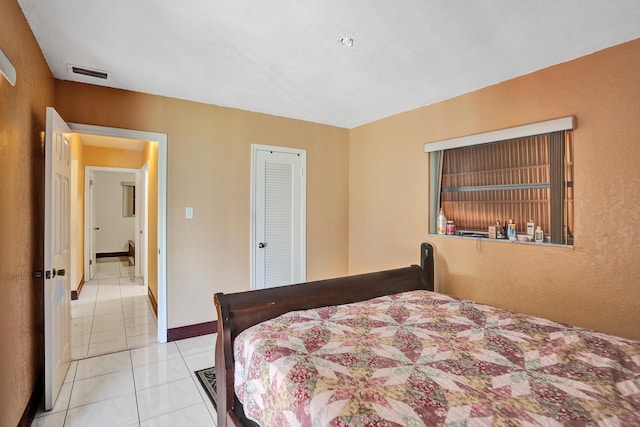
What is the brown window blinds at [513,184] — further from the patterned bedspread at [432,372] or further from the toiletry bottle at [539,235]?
the patterned bedspread at [432,372]

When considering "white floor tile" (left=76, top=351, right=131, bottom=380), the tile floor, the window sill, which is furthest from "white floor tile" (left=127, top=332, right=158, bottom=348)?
the window sill

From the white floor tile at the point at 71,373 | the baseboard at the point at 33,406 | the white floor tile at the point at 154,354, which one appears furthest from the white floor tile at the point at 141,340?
the baseboard at the point at 33,406

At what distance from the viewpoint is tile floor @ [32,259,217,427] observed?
6.89 ft

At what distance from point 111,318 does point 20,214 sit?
97.5 inches

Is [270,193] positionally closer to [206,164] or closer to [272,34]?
[206,164]

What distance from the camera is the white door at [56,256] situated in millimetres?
2090

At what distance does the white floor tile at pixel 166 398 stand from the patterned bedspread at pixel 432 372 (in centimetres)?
87

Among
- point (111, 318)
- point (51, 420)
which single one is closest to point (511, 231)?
point (51, 420)

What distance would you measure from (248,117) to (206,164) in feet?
2.37

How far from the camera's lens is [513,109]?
274cm

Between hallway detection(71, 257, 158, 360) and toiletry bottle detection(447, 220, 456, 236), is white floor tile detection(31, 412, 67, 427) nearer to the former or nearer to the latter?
hallway detection(71, 257, 158, 360)

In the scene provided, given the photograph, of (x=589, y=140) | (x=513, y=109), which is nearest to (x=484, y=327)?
(x=589, y=140)

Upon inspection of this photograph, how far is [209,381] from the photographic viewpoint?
2525 mm

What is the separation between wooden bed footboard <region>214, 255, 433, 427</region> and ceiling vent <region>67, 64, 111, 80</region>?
2.17 m
